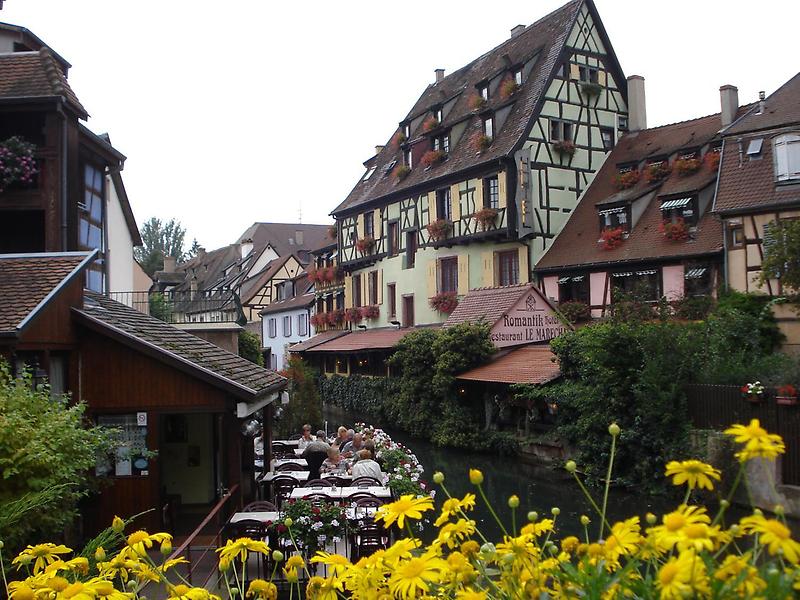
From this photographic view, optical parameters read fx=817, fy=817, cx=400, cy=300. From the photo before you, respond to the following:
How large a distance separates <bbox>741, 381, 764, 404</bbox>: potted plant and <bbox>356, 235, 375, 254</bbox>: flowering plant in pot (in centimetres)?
2343

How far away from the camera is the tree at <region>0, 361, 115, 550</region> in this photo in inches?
276

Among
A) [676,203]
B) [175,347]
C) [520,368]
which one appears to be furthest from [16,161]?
[676,203]

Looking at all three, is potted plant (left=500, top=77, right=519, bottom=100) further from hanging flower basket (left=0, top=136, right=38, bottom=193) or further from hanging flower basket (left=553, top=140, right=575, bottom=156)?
hanging flower basket (left=0, top=136, right=38, bottom=193)

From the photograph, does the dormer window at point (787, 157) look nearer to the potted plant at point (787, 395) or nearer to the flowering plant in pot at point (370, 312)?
the potted plant at point (787, 395)

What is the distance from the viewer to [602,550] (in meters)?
2.05

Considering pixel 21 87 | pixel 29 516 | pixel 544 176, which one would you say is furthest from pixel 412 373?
pixel 29 516

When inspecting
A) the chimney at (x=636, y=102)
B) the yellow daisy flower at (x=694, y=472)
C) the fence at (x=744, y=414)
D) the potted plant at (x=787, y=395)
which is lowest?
the fence at (x=744, y=414)

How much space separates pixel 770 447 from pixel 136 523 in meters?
10.7

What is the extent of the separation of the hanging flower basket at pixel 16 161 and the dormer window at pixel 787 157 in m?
17.5

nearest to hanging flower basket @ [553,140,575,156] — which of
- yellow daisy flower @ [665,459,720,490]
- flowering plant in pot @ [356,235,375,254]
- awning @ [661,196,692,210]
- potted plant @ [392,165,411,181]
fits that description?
awning @ [661,196,692,210]

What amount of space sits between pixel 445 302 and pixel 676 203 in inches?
388

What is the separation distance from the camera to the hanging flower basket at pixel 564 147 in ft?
94.2

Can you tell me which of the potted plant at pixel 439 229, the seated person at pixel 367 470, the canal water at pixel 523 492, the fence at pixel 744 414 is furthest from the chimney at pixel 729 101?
the seated person at pixel 367 470

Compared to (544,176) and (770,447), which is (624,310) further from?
(770,447)
